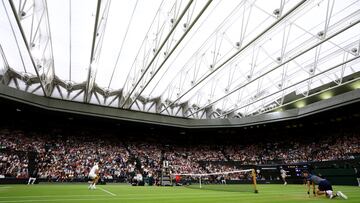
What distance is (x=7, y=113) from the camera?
3378 centimetres

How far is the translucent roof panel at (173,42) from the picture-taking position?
17500 millimetres

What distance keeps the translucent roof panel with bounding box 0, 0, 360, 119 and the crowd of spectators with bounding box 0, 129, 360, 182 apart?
6721 millimetres

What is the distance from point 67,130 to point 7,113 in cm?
756

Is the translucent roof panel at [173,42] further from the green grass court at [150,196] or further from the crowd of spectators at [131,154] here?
the green grass court at [150,196]

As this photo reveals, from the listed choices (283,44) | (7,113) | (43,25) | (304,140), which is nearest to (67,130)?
(7,113)

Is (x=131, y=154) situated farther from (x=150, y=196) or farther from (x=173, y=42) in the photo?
(x=150, y=196)

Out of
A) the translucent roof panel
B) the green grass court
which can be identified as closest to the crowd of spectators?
the translucent roof panel

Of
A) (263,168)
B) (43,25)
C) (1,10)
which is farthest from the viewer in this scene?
(263,168)

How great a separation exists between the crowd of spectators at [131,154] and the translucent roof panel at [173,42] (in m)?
6.72

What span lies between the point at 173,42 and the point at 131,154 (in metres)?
22.1

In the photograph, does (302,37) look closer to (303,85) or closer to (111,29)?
(303,85)

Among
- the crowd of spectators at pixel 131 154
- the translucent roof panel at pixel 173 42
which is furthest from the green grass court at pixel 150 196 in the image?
the crowd of spectators at pixel 131 154

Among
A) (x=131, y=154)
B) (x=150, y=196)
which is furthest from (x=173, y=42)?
(x=131, y=154)

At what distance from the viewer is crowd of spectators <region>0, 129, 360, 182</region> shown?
96.3 ft
